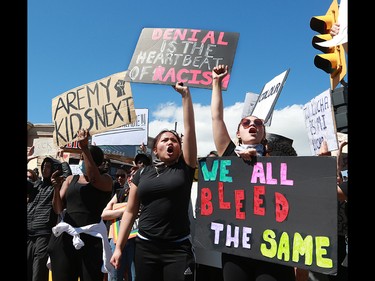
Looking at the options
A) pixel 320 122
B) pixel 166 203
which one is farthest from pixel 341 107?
pixel 320 122

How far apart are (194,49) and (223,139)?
1.39m

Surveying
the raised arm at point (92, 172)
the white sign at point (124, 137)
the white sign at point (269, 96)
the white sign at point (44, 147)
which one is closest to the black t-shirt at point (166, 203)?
the raised arm at point (92, 172)

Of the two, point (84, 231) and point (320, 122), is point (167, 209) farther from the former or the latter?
point (320, 122)

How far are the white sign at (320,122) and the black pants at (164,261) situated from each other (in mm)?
2266

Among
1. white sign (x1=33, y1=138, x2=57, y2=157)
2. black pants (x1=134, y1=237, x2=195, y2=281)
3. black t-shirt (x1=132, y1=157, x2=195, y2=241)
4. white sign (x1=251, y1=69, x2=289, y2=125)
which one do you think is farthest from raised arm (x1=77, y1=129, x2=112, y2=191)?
white sign (x1=33, y1=138, x2=57, y2=157)

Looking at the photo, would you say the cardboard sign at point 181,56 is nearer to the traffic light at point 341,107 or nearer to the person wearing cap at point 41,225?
the traffic light at point 341,107

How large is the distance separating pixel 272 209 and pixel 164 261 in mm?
884

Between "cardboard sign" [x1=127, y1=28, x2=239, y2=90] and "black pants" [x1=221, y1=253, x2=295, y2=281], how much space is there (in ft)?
5.53

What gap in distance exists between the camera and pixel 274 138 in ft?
13.8

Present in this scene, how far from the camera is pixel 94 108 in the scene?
18.5 feet

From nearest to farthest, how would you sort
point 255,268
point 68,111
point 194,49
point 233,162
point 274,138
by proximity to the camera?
point 255,268 → point 233,162 → point 274,138 → point 194,49 → point 68,111
